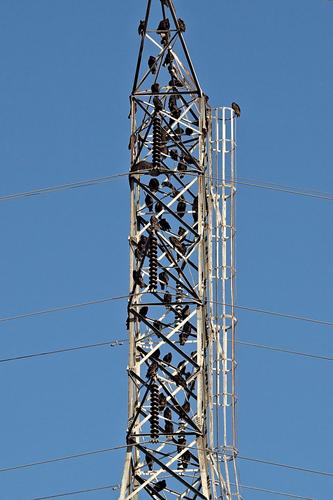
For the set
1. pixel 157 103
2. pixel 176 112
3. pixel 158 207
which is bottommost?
pixel 158 207

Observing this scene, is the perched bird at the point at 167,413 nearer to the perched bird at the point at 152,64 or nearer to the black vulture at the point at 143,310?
the black vulture at the point at 143,310

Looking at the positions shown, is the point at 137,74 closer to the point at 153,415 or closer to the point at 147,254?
the point at 147,254

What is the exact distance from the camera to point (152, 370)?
61000mm

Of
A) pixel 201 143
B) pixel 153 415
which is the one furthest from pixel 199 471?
pixel 201 143

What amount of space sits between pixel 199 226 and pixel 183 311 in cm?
259

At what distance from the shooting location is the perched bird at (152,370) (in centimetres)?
6094

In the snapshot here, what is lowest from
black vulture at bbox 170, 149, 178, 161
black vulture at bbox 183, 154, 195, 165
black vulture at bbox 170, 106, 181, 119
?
black vulture at bbox 183, 154, 195, 165

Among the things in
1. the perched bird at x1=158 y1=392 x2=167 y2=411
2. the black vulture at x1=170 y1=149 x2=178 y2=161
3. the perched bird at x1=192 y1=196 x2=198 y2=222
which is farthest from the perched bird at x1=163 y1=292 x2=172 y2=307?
Result: the black vulture at x1=170 y1=149 x2=178 y2=161

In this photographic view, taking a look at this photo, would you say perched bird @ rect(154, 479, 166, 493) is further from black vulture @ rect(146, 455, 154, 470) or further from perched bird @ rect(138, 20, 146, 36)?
perched bird @ rect(138, 20, 146, 36)

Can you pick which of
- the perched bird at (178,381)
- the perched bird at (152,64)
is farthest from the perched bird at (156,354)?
the perched bird at (152,64)

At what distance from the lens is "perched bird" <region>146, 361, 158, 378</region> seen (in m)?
60.9

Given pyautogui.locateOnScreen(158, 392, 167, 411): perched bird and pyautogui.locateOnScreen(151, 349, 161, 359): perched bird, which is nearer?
pyautogui.locateOnScreen(158, 392, 167, 411): perched bird

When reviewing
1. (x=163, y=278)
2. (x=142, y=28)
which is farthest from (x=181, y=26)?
(x=163, y=278)

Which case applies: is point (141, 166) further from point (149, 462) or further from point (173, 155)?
point (149, 462)
